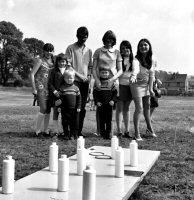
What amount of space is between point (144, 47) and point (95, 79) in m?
1.32

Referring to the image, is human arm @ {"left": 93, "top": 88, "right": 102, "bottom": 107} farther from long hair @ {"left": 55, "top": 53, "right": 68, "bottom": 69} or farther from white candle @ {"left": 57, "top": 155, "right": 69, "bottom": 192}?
white candle @ {"left": 57, "top": 155, "right": 69, "bottom": 192}

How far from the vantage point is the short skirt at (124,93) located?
8.16 metres

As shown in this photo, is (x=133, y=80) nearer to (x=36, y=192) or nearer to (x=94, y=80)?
(x=94, y=80)

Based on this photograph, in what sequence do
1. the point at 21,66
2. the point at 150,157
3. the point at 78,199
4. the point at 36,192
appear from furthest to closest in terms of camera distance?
1. the point at 21,66
2. the point at 150,157
3. the point at 36,192
4. the point at 78,199

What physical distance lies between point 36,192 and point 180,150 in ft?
13.9

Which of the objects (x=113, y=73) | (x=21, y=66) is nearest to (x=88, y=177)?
(x=113, y=73)

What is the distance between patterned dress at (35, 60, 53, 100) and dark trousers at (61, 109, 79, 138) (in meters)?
0.59

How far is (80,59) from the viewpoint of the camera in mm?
8000

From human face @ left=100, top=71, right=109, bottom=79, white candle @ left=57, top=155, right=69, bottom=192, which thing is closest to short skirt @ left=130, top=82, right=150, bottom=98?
human face @ left=100, top=71, right=109, bottom=79

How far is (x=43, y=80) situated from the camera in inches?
318

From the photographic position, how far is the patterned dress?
803 cm

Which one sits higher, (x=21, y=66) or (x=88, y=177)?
(x=21, y=66)

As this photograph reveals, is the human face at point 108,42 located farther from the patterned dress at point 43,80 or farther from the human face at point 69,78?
the patterned dress at point 43,80

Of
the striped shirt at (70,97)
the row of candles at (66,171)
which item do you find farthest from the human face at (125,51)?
the row of candles at (66,171)
